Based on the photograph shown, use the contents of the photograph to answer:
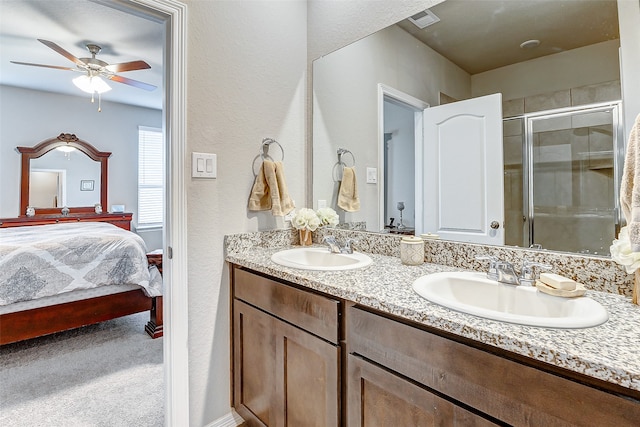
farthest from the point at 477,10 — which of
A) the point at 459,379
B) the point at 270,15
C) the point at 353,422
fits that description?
the point at 353,422

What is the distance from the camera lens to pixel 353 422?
0.99m

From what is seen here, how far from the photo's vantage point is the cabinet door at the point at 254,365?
131cm

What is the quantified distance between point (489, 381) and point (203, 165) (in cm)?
133

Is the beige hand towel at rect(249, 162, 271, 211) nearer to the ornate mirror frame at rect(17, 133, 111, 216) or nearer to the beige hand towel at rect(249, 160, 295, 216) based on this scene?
the beige hand towel at rect(249, 160, 295, 216)

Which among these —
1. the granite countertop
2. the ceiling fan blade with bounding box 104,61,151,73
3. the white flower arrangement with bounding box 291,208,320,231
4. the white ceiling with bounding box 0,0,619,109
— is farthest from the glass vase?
the ceiling fan blade with bounding box 104,61,151,73

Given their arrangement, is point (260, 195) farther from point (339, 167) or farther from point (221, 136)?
point (339, 167)

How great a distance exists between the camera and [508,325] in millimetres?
710

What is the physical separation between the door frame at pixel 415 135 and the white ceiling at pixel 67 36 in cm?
127

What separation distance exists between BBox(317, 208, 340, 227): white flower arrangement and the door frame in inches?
10.4

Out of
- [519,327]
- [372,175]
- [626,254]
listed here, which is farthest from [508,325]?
[372,175]

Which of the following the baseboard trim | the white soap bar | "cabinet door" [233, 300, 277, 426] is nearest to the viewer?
the white soap bar

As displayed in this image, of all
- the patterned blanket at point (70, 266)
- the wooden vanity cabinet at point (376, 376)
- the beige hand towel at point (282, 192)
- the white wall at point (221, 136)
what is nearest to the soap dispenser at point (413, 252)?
the wooden vanity cabinet at point (376, 376)

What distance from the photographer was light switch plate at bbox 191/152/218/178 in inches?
57.7

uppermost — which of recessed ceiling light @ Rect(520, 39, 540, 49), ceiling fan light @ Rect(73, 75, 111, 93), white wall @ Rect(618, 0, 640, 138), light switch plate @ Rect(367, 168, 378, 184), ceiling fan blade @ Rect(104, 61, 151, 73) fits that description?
ceiling fan blade @ Rect(104, 61, 151, 73)
